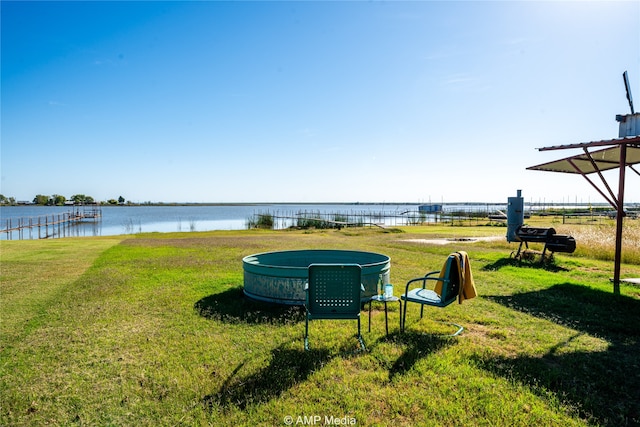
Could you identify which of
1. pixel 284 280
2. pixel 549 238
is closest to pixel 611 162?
pixel 549 238

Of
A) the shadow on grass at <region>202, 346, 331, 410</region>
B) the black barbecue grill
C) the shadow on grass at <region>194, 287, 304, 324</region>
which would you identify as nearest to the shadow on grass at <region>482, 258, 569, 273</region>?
the black barbecue grill

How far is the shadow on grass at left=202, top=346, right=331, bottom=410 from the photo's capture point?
3.57 metres

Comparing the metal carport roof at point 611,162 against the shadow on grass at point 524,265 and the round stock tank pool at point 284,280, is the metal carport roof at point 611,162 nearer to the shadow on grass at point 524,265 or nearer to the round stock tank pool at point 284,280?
the shadow on grass at point 524,265

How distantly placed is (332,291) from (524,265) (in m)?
9.52

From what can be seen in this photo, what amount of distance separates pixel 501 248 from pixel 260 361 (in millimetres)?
15041

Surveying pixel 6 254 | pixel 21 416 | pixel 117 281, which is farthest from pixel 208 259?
pixel 21 416

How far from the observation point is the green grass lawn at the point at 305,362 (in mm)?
3379

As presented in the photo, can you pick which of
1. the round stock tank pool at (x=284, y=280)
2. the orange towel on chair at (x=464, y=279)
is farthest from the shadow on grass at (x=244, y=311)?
the orange towel on chair at (x=464, y=279)

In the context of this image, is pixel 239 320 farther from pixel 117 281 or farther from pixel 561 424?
pixel 117 281

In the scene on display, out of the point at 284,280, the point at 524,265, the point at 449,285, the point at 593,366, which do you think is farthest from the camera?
the point at 524,265

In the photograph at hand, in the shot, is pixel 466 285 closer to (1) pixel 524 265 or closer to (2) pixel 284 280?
(2) pixel 284 280

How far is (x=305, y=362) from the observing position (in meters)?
4.39

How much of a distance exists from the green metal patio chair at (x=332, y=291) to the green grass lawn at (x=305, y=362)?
482 mm

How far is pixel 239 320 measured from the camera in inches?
239
